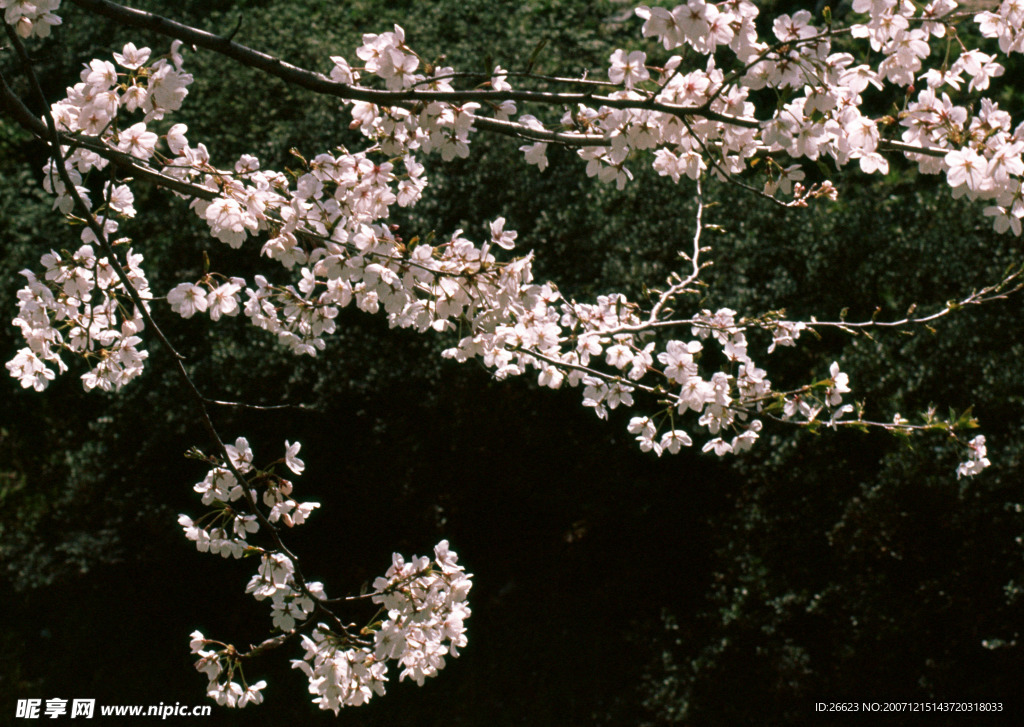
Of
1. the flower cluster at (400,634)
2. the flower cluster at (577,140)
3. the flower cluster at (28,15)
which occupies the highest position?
the flower cluster at (28,15)

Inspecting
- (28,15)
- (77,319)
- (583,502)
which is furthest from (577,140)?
(583,502)

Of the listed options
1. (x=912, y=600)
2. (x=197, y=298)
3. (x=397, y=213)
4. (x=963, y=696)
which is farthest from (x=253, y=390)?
(x=963, y=696)

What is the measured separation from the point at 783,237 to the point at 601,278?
4.11ft

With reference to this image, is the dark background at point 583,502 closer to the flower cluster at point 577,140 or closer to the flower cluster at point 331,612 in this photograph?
the flower cluster at point 577,140

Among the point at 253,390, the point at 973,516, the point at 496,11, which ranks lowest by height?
the point at 973,516

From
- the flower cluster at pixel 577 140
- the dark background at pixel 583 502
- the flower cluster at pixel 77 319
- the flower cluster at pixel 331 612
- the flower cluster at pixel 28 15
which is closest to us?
the flower cluster at pixel 577 140

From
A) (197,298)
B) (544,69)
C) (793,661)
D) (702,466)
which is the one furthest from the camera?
(544,69)

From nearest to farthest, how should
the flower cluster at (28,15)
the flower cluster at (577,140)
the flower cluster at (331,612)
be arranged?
the flower cluster at (577,140)
the flower cluster at (28,15)
the flower cluster at (331,612)

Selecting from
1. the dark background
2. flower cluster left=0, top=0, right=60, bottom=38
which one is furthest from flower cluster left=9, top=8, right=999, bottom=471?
the dark background

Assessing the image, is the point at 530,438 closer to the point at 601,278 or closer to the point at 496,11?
the point at 601,278

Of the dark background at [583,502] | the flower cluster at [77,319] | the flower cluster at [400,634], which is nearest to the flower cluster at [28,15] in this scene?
the flower cluster at [77,319]

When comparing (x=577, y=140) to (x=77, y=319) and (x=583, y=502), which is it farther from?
(x=583, y=502)

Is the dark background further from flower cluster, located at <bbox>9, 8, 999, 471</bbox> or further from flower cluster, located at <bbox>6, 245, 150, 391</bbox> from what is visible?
flower cluster, located at <bbox>6, 245, 150, 391</bbox>

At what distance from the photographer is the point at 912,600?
14.4ft
